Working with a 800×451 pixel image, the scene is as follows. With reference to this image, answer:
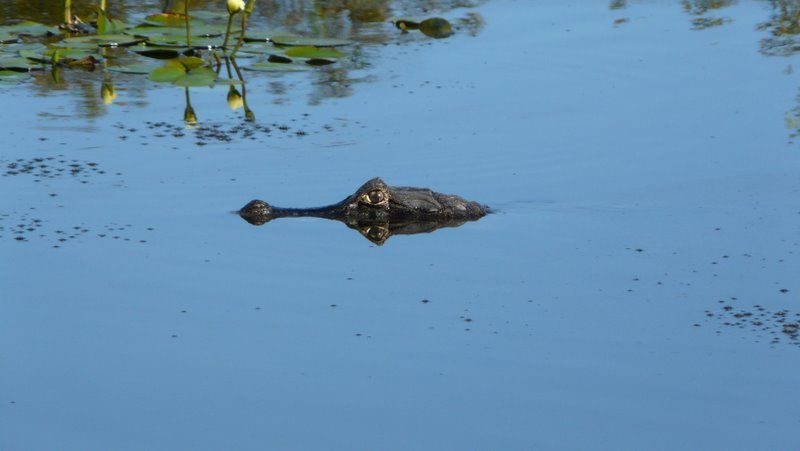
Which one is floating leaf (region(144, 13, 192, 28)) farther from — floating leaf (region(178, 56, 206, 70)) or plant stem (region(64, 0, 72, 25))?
floating leaf (region(178, 56, 206, 70))

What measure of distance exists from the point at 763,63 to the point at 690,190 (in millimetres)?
2749

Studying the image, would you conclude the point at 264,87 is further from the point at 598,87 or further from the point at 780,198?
the point at 780,198

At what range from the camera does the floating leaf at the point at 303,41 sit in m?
9.67

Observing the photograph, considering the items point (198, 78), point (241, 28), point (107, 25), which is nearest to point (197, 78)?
point (198, 78)

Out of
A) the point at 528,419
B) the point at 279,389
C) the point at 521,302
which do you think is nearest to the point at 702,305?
the point at 521,302

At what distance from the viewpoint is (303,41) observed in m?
9.70

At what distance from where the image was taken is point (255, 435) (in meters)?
4.43

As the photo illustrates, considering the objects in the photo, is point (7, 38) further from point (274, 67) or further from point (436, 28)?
point (436, 28)

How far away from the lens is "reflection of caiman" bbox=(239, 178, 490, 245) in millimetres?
6715

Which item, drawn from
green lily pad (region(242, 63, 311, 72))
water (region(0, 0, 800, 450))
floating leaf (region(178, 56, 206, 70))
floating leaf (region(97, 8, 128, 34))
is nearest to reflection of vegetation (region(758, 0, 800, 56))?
water (region(0, 0, 800, 450))

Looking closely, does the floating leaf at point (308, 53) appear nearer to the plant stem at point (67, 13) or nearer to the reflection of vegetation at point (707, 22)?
the plant stem at point (67, 13)

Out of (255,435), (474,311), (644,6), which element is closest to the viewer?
(255,435)

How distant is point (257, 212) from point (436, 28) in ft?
13.2

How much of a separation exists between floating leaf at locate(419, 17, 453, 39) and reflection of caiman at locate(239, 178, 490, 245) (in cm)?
365
